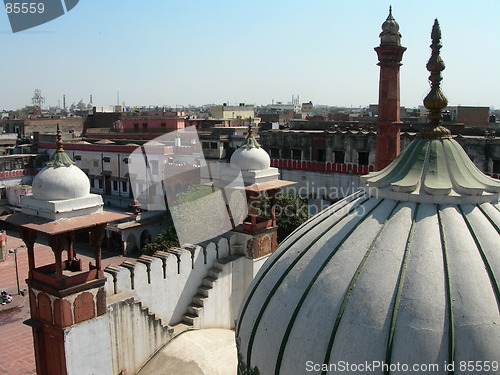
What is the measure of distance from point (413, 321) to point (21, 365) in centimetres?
1196

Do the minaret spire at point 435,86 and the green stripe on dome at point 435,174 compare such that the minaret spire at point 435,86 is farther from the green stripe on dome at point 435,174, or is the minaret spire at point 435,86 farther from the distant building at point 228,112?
the distant building at point 228,112

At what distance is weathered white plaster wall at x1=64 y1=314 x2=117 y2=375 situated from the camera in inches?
312

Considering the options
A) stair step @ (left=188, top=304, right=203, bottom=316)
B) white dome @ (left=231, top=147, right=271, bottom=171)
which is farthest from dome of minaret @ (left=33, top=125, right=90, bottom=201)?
white dome @ (left=231, top=147, right=271, bottom=171)

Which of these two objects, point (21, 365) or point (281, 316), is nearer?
point (281, 316)

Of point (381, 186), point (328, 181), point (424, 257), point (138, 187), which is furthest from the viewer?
point (138, 187)

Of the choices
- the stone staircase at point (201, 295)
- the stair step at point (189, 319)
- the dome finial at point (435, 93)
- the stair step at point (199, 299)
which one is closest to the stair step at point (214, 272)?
the stone staircase at point (201, 295)

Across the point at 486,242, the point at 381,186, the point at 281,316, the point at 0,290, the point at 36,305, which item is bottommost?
the point at 0,290

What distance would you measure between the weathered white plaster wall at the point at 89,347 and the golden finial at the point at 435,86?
19.5ft

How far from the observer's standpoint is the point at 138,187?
28.5 m

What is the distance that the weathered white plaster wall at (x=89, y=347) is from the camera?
7.91 meters

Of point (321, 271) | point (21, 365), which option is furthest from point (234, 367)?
point (21, 365)

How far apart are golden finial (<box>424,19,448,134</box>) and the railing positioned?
58.1 ft

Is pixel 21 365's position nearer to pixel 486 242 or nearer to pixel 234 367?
pixel 234 367

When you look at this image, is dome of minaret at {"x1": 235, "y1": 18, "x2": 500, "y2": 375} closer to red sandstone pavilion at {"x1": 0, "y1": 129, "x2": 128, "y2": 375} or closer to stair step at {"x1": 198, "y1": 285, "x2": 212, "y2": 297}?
red sandstone pavilion at {"x1": 0, "y1": 129, "x2": 128, "y2": 375}
